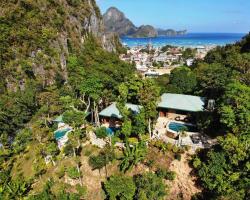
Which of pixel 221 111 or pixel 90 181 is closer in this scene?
pixel 221 111

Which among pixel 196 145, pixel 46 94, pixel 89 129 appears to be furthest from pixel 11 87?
pixel 196 145

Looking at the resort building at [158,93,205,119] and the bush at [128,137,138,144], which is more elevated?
the resort building at [158,93,205,119]

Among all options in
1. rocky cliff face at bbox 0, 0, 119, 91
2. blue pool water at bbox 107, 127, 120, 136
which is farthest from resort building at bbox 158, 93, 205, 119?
rocky cliff face at bbox 0, 0, 119, 91

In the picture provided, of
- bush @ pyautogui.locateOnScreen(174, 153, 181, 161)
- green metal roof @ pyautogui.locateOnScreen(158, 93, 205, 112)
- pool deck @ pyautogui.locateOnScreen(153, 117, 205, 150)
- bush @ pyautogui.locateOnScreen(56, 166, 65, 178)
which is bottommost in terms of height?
bush @ pyautogui.locateOnScreen(56, 166, 65, 178)

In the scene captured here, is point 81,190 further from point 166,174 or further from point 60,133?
point 60,133

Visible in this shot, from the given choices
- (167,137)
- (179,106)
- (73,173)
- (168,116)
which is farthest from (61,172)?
(179,106)

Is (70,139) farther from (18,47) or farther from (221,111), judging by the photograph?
(18,47)

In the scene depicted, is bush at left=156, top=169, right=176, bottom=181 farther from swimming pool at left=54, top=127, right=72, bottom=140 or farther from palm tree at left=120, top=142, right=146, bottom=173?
swimming pool at left=54, top=127, right=72, bottom=140
